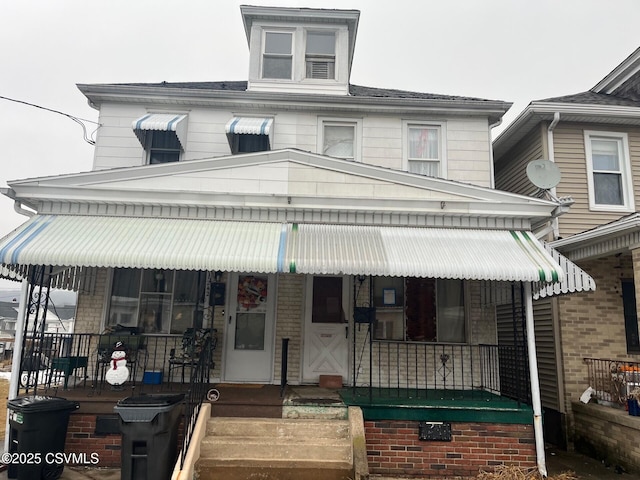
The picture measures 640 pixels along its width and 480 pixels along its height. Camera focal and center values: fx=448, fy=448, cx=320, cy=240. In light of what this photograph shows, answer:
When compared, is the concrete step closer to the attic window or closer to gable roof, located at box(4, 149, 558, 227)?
gable roof, located at box(4, 149, 558, 227)

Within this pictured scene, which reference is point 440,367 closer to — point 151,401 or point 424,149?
point 424,149

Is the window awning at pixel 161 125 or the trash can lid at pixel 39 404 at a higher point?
the window awning at pixel 161 125

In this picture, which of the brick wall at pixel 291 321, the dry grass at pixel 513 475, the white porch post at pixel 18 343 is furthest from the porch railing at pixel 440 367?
the white porch post at pixel 18 343

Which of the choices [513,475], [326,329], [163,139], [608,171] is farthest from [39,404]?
[608,171]

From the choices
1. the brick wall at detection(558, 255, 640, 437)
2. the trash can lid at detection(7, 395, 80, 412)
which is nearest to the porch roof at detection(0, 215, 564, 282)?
the trash can lid at detection(7, 395, 80, 412)

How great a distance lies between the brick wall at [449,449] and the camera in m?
5.99

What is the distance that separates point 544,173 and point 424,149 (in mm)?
2526

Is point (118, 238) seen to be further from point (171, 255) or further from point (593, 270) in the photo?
point (593, 270)

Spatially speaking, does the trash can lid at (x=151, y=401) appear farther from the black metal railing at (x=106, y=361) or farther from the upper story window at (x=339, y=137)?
the upper story window at (x=339, y=137)

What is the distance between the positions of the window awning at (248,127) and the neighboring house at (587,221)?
5492mm

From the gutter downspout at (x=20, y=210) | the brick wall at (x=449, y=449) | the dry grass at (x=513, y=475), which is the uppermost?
the gutter downspout at (x=20, y=210)

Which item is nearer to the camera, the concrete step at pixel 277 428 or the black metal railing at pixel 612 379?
the concrete step at pixel 277 428

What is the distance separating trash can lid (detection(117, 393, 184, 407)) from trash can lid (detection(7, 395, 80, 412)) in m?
0.82

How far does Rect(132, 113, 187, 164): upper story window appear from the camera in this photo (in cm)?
895
